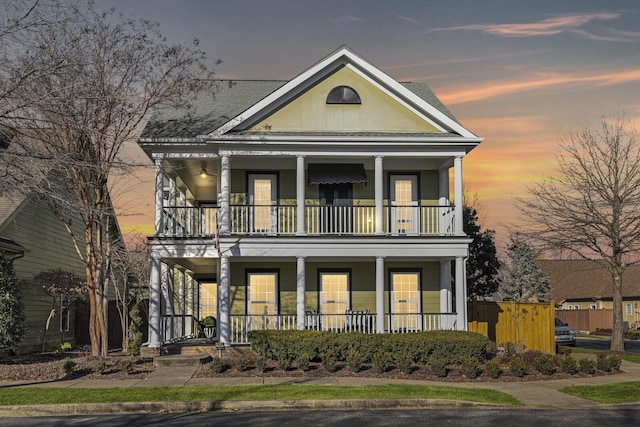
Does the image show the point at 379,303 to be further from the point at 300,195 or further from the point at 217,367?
the point at 217,367

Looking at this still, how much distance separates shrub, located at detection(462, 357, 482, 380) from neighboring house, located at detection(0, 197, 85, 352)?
1385 centimetres

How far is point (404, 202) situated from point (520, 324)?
18.4 feet

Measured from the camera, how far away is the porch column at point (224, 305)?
77.5ft

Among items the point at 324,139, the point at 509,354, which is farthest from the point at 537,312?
the point at 324,139

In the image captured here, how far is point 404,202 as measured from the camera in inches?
1062

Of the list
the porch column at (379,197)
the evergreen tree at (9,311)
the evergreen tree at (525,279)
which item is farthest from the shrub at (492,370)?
the evergreen tree at (525,279)

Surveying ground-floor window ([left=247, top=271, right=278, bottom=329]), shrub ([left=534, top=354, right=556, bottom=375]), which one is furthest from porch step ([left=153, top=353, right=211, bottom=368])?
shrub ([left=534, top=354, right=556, bottom=375])

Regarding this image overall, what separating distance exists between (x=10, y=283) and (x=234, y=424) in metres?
11.7

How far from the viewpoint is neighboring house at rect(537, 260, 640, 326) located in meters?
60.6

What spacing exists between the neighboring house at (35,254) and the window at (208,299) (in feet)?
17.7

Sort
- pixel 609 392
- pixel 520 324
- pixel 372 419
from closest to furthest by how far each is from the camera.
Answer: pixel 372 419
pixel 609 392
pixel 520 324

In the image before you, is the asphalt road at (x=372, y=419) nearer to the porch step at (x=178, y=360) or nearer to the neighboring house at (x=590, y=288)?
the porch step at (x=178, y=360)

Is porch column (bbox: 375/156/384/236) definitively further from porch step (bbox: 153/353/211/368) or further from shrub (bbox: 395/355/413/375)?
porch step (bbox: 153/353/211/368)

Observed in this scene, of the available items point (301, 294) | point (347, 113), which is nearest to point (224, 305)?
point (301, 294)
